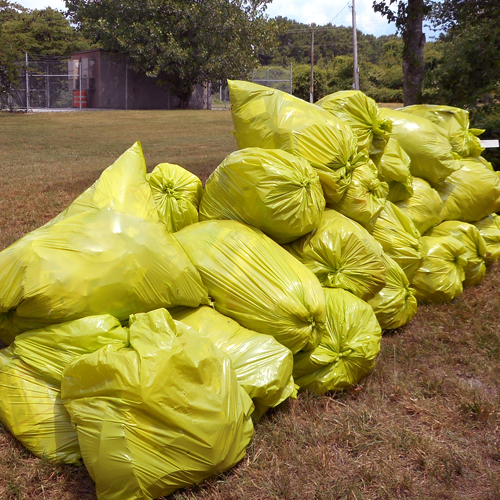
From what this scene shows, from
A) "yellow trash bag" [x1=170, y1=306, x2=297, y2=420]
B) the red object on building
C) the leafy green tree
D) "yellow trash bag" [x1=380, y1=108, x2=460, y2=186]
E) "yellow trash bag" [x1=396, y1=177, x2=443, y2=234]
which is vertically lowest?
"yellow trash bag" [x1=170, y1=306, x2=297, y2=420]

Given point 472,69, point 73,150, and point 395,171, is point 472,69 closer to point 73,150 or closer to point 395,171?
point 395,171

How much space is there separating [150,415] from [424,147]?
3232 mm

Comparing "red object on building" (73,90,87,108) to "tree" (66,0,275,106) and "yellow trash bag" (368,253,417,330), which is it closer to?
"tree" (66,0,275,106)

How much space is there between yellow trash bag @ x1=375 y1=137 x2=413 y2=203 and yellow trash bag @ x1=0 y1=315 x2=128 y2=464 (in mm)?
2397

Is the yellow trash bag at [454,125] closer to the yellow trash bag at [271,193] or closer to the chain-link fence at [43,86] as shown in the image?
A: the yellow trash bag at [271,193]

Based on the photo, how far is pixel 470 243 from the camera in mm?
4340

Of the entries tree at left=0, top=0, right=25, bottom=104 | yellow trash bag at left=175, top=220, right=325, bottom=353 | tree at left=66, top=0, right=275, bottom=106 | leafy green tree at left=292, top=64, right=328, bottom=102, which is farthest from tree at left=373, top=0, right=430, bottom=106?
leafy green tree at left=292, top=64, right=328, bottom=102

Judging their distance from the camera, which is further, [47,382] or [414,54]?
[414,54]

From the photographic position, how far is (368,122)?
12.4 feet

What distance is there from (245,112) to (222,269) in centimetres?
129

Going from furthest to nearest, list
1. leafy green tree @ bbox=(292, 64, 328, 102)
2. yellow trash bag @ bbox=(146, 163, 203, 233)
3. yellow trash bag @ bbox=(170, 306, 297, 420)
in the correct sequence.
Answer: leafy green tree @ bbox=(292, 64, 328, 102), yellow trash bag @ bbox=(146, 163, 203, 233), yellow trash bag @ bbox=(170, 306, 297, 420)

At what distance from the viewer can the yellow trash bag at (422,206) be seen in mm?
4035

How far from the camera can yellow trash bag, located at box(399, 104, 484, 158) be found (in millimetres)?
4707

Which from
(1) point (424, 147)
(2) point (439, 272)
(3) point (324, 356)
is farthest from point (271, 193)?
(1) point (424, 147)
